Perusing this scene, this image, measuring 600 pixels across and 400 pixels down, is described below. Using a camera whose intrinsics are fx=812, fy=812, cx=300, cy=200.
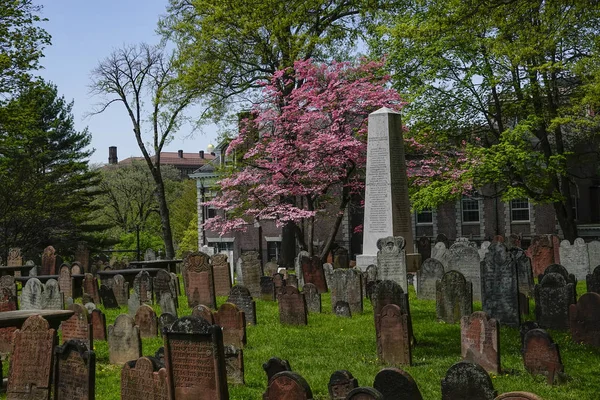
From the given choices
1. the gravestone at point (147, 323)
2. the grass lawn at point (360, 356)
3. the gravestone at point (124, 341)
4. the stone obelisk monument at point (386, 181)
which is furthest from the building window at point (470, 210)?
the gravestone at point (124, 341)

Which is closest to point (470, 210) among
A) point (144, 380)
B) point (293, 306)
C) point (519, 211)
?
point (519, 211)

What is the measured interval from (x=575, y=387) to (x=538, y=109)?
2277 centimetres

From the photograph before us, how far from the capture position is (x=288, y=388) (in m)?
7.50

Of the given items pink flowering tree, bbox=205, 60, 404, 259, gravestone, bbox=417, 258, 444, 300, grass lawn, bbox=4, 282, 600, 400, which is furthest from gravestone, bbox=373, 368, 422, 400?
pink flowering tree, bbox=205, 60, 404, 259

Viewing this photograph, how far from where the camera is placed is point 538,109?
101 ft

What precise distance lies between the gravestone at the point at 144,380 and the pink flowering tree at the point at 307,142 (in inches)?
747

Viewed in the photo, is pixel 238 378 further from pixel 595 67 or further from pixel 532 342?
pixel 595 67

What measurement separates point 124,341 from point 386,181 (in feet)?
29.6

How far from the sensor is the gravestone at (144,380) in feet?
27.2

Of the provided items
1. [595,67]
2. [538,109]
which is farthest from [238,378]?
[538,109]

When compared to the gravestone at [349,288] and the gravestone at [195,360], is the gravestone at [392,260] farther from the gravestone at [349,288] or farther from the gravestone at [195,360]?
the gravestone at [195,360]

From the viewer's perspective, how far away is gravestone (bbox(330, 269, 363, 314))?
53.0ft

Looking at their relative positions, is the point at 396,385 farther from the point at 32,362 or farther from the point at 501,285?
the point at 501,285

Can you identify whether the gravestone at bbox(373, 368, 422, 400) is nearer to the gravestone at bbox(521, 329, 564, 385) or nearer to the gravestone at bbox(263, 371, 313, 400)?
the gravestone at bbox(263, 371, 313, 400)
